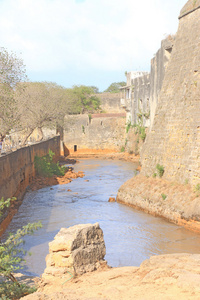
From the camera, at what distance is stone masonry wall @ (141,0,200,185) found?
13.5 metres

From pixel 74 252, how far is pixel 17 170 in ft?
37.7

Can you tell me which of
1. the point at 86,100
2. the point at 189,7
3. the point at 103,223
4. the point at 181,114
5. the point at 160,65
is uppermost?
the point at 189,7

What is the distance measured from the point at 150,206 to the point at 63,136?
27.4 meters

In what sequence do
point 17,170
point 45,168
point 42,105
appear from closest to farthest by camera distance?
1. point 17,170
2. point 45,168
3. point 42,105

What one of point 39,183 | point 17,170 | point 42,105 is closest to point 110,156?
point 42,105

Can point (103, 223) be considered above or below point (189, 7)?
below

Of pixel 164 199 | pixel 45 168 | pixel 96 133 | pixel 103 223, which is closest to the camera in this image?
pixel 164 199

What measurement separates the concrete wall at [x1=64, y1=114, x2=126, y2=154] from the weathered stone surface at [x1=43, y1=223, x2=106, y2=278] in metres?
34.3

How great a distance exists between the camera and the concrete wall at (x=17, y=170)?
1440 centimetres

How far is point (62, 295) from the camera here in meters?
5.24

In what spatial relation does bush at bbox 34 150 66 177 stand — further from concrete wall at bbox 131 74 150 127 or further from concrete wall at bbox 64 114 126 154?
concrete wall at bbox 64 114 126 154

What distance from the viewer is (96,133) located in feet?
136

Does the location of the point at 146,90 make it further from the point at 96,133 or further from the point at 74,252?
the point at 74,252

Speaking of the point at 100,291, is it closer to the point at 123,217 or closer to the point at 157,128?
the point at 123,217
